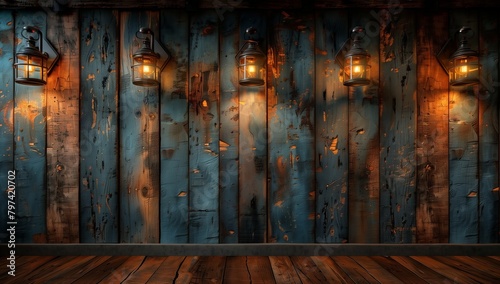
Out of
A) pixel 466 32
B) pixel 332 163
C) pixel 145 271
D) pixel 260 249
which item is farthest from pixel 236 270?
A: pixel 466 32

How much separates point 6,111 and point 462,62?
305 centimetres

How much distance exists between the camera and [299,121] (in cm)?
181

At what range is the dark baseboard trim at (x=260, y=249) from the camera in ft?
5.86

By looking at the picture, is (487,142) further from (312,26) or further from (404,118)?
(312,26)

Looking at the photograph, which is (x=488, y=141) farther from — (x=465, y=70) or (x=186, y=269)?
(x=186, y=269)

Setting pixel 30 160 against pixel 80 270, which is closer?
pixel 80 270

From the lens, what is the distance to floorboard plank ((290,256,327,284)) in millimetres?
1460

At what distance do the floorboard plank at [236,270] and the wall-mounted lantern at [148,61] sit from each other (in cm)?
125

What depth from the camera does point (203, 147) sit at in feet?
5.93

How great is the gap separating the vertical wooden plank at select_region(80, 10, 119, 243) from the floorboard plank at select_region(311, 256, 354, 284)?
137 cm

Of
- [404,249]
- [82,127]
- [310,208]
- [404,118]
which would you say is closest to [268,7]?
[404,118]

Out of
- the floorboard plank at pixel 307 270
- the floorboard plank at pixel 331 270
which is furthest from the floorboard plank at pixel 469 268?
the floorboard plank at pixel 307 270

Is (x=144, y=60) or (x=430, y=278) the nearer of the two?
(x=430, y=278)

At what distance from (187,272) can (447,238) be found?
5.67 feet
